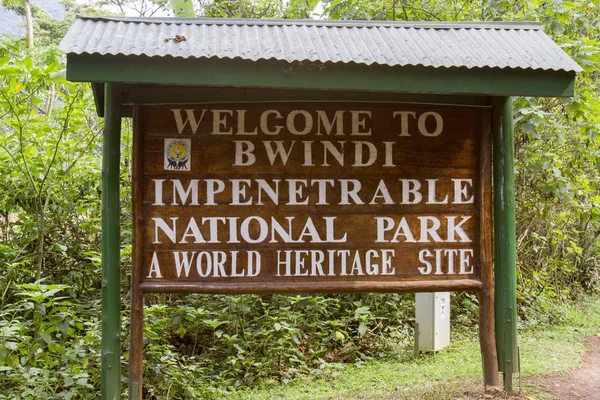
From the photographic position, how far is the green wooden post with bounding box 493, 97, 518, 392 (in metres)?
3.98

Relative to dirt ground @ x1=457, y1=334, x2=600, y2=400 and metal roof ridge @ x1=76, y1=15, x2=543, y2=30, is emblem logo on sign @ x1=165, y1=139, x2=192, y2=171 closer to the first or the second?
metal roof ridge @ x1=76, y1=15, x2=543, y2=30

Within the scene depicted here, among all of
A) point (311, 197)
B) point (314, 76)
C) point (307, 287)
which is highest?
point (314, 76)

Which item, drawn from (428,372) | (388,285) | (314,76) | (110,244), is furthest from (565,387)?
(110,244)

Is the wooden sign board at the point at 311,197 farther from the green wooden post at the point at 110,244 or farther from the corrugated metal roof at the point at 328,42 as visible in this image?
the corrugated metal roof at the point at 328,42

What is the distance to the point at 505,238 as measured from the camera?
4.00 meters

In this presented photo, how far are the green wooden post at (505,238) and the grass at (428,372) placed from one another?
Answer: 1.78ft

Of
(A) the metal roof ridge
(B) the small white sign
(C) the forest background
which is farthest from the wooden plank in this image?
(B) the small white sign

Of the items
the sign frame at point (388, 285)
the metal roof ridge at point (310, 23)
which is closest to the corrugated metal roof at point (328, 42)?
the metal roof ridge at point (310, 23)

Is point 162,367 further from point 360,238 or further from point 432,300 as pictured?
point 432,300

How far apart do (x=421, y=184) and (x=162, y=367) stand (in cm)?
281

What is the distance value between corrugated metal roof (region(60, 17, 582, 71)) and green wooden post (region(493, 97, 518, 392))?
0.52 m

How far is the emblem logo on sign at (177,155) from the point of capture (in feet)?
12.2

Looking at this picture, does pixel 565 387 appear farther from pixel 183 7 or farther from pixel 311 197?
pixel 183 7

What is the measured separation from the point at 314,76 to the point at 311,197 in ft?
2.98
